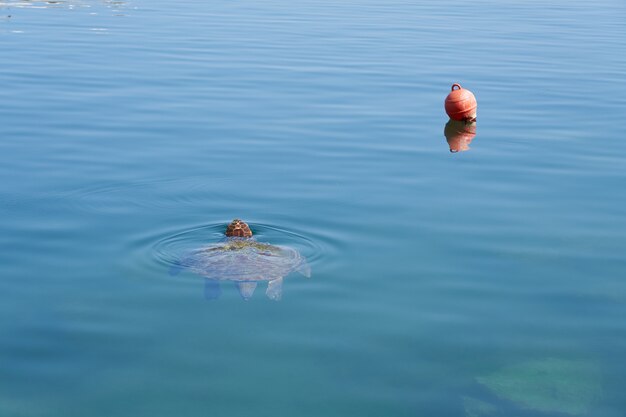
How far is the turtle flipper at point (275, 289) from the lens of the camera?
9.62 m

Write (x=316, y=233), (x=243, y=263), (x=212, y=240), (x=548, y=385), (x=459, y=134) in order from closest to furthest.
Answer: (x=548, y=385) → (x=243, y=263) → (x=212, y=240) → (x=316, y=233) → (x=459, y=134)

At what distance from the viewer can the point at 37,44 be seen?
25125mm

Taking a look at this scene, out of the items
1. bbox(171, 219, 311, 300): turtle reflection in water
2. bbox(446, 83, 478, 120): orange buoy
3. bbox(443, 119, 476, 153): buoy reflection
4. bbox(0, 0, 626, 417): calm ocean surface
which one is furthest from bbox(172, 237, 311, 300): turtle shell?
bbox(446, 83, 478, 120): orange buoy

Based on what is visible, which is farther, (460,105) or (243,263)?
(460,105)

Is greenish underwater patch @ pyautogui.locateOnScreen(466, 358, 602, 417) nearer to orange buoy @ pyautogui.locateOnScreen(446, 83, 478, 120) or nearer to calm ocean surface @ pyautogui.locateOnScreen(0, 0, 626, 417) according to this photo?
calm ocean surface @ pyautogui.locateOnScreen(0, 0, 626, 417)

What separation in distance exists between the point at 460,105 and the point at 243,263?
8135 mm

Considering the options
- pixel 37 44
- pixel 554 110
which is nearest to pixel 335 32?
pixel 37 44

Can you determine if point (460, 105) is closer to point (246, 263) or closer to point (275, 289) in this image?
point (246, 263)

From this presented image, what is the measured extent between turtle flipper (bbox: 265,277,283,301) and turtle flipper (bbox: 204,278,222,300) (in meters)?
0.48

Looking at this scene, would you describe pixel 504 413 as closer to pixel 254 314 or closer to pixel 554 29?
pixel 254 314

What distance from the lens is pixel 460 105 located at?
17.0m

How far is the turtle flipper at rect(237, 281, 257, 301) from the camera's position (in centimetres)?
959

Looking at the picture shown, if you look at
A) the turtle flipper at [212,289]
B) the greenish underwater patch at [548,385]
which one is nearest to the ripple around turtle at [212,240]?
the turtle flipper at [212,289]

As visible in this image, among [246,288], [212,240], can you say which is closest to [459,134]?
[212,240]
